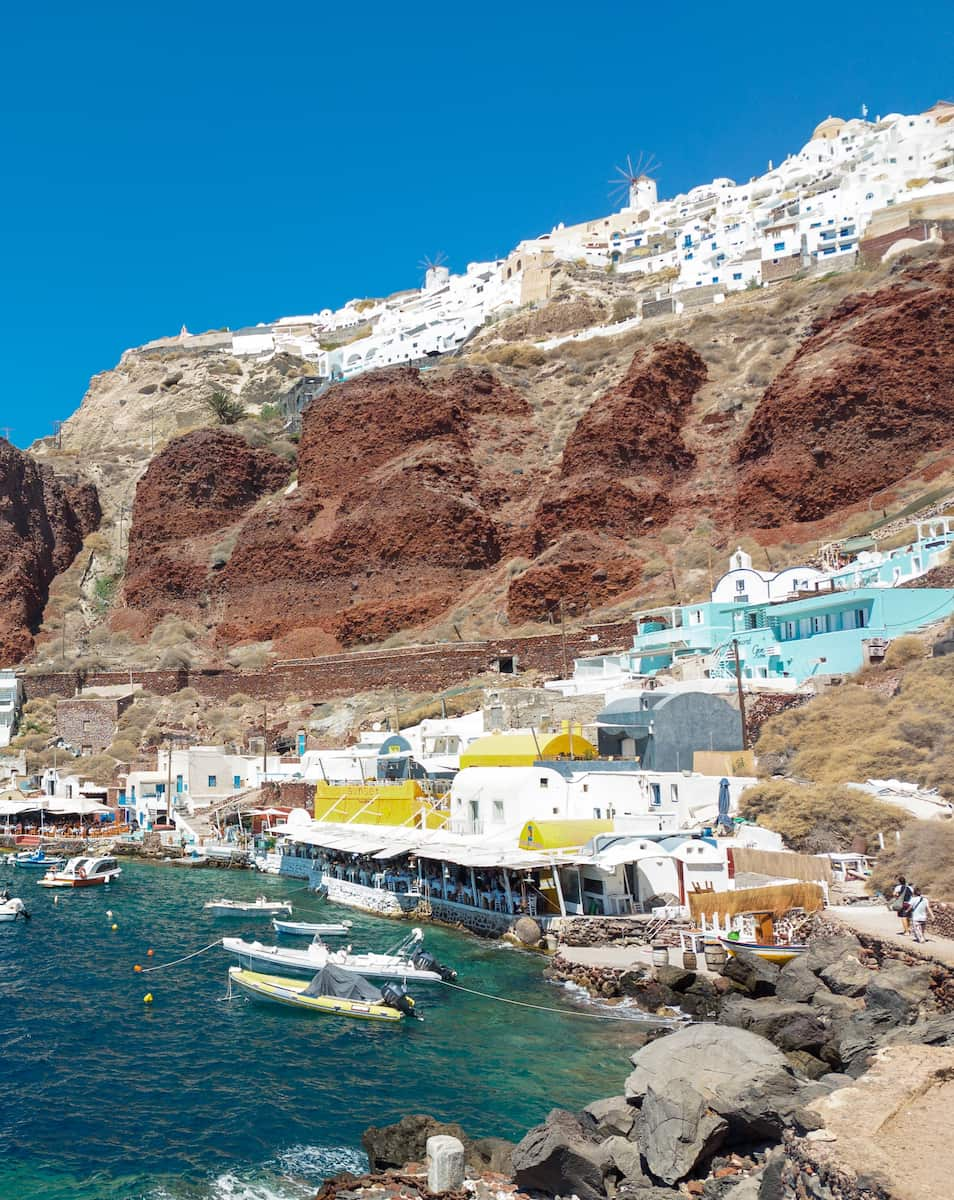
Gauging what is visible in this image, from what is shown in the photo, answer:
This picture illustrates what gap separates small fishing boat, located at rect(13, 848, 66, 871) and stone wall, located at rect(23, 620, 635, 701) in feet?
62.2

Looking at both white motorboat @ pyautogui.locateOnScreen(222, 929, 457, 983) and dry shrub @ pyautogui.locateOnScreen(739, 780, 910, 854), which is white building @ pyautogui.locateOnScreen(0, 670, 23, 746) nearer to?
white motorboat @ pyautogui.locateOnScreen(222, 929, 457, 983)

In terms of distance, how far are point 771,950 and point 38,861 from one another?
121 feet

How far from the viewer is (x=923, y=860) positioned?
77.8 feet

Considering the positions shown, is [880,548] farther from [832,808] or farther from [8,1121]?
[8,1121]

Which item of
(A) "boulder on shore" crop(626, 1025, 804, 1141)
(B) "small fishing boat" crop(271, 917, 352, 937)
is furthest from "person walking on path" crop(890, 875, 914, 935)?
(B) "small fishing boat" crop(271, 917, 352, 937)

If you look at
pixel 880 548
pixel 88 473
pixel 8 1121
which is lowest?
pixel 8 1121

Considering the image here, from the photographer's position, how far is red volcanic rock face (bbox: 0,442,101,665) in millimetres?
82688

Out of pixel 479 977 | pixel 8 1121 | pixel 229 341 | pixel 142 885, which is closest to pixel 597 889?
pixel 479 977

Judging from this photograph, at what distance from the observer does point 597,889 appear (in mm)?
28922

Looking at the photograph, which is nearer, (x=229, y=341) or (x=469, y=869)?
(x=469, y=869)

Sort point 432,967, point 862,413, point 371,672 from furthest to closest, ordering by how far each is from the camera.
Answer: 1. point 371,672
2. point 862,413
3. point 432,967

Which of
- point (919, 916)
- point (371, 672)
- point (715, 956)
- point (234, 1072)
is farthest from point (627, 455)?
point (234, 1072)

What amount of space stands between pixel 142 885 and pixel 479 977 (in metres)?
21.6

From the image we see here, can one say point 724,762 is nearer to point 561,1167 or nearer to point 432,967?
point 432,967
